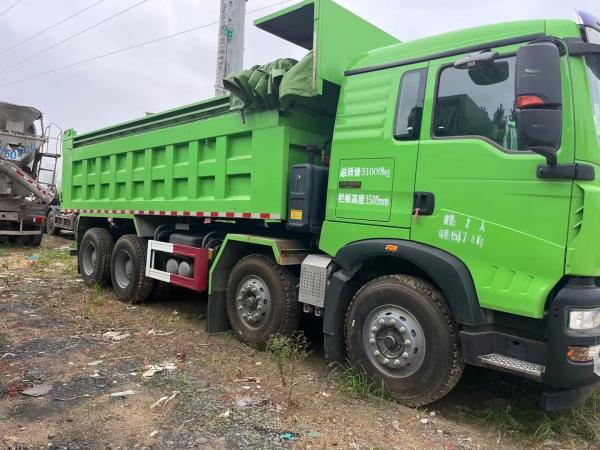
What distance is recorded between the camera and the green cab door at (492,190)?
3012 mm

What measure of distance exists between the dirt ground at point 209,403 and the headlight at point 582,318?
87 cm

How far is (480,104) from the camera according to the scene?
11.0 ft

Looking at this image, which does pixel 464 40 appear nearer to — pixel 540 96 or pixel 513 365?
pixel 540 96

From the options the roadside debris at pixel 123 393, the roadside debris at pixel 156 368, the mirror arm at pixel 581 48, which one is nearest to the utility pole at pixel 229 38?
the roadside debris at pixel 156 368

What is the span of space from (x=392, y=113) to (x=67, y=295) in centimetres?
569

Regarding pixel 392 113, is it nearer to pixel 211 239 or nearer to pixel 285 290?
pixel 285 290

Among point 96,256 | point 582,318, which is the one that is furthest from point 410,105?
point 96,256

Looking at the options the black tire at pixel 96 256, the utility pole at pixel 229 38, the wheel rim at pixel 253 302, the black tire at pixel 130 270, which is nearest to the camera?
the wheel rim at pixel 253 302

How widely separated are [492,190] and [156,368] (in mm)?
3114

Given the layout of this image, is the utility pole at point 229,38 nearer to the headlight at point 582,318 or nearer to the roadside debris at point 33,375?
the roadside debris at point 33,375

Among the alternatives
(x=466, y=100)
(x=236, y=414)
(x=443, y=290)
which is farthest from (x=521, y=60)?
(x=236, y=414)

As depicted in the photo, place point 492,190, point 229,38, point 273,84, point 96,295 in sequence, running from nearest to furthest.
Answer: point 492,190
point 273,84
point 96,295
point 229,38

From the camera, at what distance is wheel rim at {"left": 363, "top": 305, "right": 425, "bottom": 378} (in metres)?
3.54

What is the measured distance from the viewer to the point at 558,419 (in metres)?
3.51
